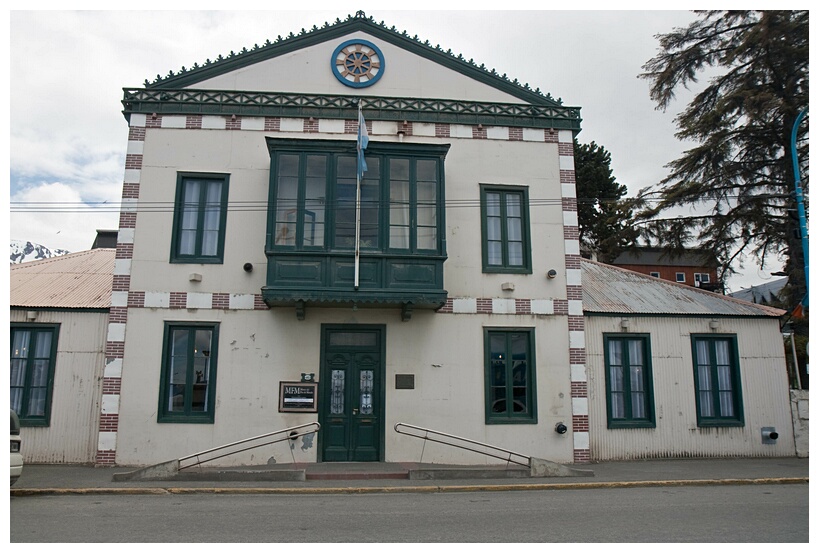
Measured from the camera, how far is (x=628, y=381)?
15.4m

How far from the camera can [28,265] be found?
54.6ft

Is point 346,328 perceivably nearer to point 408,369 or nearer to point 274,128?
point 408,369

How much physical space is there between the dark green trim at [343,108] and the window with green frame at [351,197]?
1.19 m

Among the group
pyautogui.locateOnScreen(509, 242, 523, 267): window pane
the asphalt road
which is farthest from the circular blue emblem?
the asphalt road

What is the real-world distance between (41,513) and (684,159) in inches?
828

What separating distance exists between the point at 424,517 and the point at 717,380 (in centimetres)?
1013

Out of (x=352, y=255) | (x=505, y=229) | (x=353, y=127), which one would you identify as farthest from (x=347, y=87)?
(x=505, y=229)

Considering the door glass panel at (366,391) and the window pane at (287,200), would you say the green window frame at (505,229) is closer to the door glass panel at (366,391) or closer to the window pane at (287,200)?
the door glass panel at (366,391)

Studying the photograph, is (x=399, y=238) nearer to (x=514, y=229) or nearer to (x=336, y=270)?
(x=336, y=270)

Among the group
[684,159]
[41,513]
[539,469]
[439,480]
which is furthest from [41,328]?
[684,159]

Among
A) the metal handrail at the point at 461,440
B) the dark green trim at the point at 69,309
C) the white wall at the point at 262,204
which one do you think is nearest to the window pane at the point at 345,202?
the white wall at the point at 262,204

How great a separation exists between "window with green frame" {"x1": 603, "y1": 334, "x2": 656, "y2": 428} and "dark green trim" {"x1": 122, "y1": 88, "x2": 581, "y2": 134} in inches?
206

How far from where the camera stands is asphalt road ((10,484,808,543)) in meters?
7.51

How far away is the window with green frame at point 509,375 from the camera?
14.1 meters
